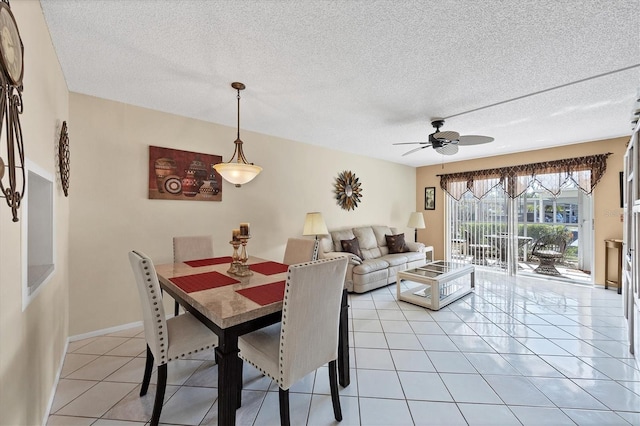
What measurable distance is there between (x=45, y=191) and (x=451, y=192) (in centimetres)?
641

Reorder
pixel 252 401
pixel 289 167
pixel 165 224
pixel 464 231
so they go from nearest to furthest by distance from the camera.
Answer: pixel 252 401
pixel 165 224
pixel 289 167
pixel 464 231

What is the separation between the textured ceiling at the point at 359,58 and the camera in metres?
1.51

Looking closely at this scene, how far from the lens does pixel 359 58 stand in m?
1.94

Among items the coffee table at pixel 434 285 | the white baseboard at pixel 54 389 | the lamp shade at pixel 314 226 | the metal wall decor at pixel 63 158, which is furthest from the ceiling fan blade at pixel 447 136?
the white baseboard at pixel 54 389

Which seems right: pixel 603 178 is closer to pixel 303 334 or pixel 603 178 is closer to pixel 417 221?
pixel 417 221

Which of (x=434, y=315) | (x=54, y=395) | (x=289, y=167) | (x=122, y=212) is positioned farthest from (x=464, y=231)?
(x=54, y=395)

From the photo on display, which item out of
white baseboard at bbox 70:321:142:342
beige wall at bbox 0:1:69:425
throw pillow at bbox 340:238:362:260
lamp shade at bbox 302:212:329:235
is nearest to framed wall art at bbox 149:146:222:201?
beige wall at bbox 0:1:69:425

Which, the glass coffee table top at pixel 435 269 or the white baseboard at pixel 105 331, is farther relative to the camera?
the glass coffee table top at pixel 435 269

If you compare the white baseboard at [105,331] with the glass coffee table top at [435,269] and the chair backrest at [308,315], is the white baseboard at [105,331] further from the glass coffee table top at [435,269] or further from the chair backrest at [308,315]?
the glass coffee table top at [435,269]

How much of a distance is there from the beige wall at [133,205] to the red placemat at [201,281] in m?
1.33

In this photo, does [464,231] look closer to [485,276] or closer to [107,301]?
[485,276]

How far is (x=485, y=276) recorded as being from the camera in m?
4.98

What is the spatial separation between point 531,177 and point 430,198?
199cm

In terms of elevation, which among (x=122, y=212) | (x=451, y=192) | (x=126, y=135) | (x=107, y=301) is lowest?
(x=107, y=301)
